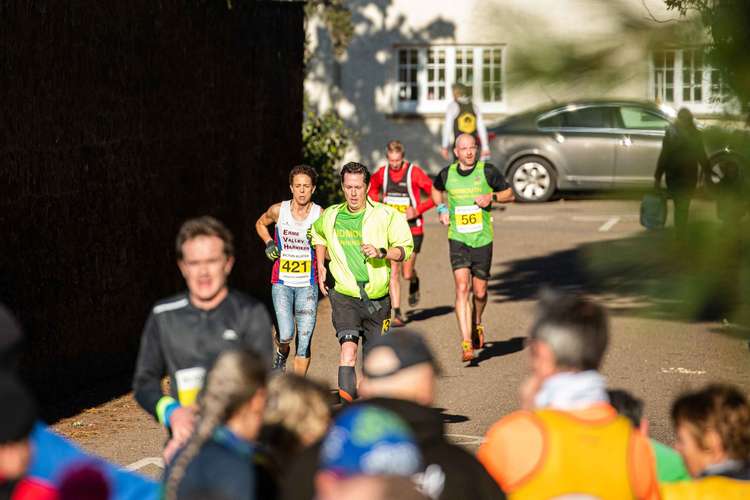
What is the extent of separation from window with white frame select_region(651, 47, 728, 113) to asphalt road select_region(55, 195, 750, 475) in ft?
1.21

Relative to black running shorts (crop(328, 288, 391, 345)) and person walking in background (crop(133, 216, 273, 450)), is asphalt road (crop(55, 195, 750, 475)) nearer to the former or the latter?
black running shorts (crop(328, 288, 391, 345))

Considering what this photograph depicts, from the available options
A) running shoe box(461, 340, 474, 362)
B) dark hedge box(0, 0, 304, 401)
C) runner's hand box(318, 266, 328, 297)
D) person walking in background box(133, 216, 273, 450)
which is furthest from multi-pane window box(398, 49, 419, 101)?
person walking in background box(133, 216, 273, 450)

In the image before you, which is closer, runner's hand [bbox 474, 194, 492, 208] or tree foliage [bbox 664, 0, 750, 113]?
tree foliage [bbox 664, 0, 750, 113]

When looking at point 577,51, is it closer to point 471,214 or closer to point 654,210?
point 654,210

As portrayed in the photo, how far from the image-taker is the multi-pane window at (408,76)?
31953mm

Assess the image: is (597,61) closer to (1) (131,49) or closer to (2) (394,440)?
(2) (394,440)

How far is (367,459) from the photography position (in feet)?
11.1

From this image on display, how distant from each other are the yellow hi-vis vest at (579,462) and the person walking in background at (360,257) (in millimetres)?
6061

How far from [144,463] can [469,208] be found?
185 inches

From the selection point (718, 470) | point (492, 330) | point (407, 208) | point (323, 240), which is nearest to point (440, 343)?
point (492, 330)

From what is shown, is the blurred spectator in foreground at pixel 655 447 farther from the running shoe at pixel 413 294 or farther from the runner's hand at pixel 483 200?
the running shoe at pixel 413 294

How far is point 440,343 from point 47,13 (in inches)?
195

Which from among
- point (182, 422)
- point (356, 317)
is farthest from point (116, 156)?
point (182, 422)

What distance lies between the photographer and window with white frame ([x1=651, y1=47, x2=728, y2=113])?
165 inches
